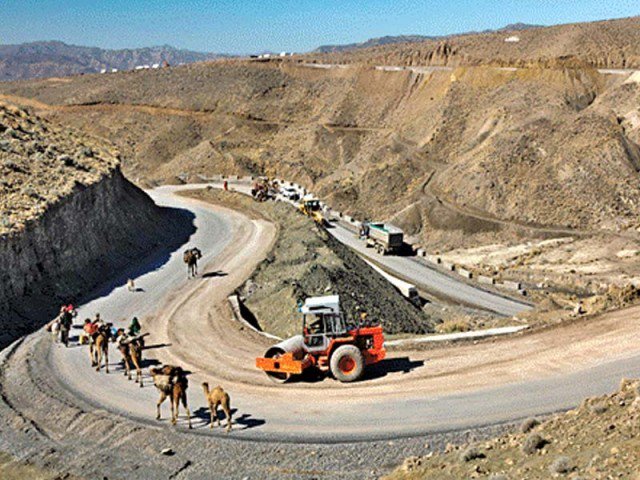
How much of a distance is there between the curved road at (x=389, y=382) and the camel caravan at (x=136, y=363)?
422 millimetres

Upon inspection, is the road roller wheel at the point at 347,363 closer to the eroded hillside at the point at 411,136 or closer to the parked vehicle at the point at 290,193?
the eroded hillside at the point at 411,136

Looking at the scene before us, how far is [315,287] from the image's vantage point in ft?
95.7

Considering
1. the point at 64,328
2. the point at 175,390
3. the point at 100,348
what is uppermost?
the point at 64,328

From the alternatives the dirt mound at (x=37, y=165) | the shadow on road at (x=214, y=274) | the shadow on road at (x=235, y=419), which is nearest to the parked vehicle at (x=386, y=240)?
the shadow on road at (x=214, y=274)

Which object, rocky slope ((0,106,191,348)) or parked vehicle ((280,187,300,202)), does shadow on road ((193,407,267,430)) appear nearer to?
rocky slope ((0,106,191,348))

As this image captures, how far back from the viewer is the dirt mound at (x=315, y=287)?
1079 inches

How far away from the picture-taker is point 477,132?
242 feet

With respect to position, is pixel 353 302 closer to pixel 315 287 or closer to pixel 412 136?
pixel 315 287

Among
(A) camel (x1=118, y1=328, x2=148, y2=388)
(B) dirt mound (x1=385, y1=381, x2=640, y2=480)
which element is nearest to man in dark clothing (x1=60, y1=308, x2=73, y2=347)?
(A) camel (x1=118, y1=328, x2=148, y2=388)

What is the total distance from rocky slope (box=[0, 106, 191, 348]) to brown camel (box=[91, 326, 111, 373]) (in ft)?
13.4

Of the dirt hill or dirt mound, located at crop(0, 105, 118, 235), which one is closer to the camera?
dirt mound, located at crop(0, 105, 118, 235)

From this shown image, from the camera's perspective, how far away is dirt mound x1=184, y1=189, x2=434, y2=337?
2742cm

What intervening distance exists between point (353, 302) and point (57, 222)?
1467 centimetres

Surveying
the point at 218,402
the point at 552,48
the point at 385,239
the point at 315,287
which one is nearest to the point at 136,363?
the point at 218,402
